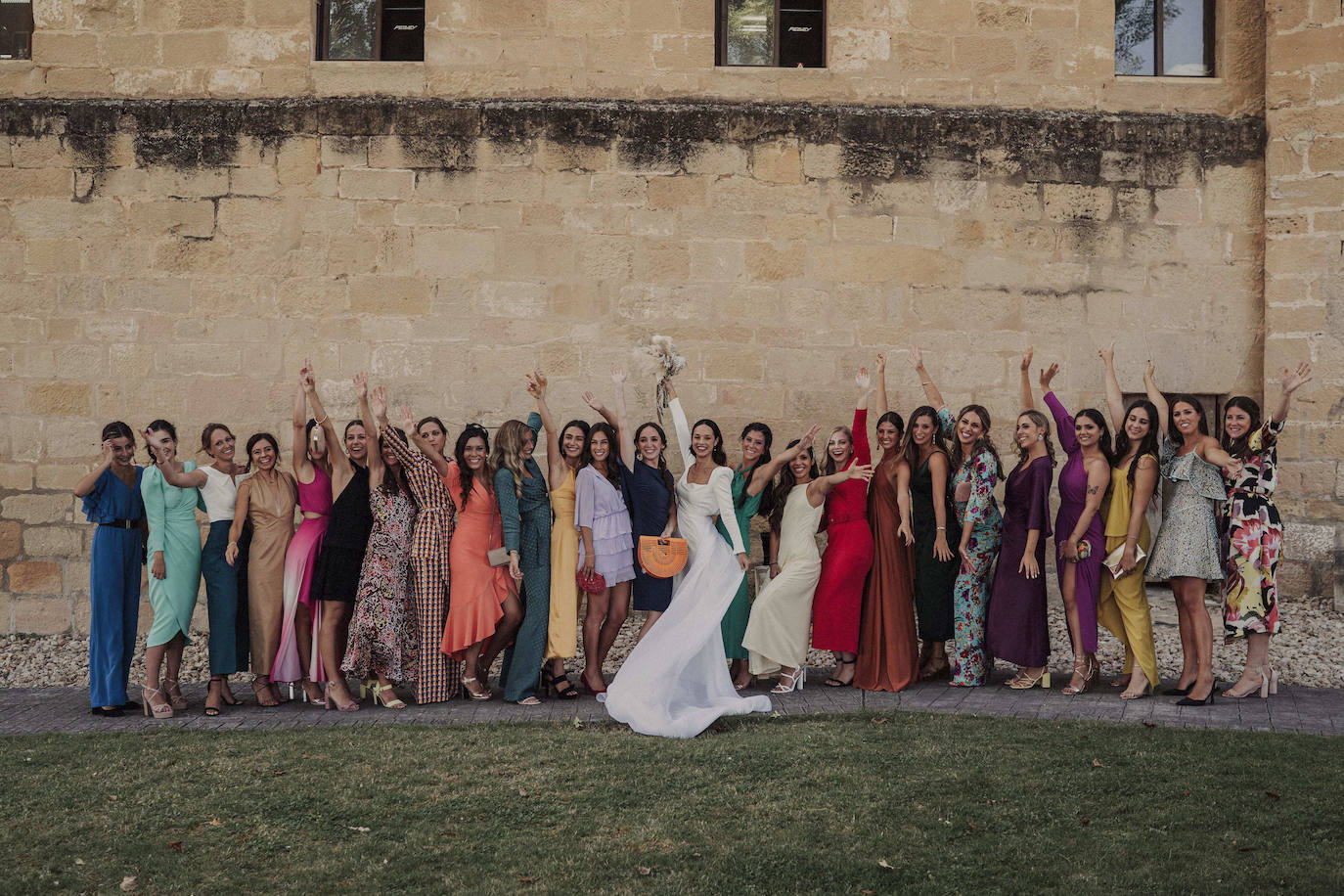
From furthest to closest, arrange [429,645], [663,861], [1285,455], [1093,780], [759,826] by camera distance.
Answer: [1285,455], [429,645], [1093,780], [759,826], [663,861]

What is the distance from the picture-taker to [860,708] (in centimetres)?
686

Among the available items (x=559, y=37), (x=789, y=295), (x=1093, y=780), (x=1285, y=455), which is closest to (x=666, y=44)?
(x=559, y=37)

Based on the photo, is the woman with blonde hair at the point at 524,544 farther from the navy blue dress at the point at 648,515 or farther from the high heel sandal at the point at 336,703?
the high heel sandal at the point at 336,703

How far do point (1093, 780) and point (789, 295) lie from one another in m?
5.40

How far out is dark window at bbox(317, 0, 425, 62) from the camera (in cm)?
1006

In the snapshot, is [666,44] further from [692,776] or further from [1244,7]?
[692,776]

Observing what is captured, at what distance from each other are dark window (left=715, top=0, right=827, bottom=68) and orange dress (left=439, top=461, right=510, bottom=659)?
470cm

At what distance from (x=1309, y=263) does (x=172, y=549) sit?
28.2 feet

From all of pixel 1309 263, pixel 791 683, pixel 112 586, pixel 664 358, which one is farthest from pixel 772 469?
pixel 1309 263

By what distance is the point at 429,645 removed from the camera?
23.7 ft

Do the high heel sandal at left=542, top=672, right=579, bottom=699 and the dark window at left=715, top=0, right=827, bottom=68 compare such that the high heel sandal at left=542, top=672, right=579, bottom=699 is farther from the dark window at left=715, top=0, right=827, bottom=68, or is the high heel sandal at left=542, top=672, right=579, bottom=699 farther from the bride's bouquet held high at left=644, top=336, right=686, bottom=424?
the dark window at left=715, top=0, right=827, bottom=68

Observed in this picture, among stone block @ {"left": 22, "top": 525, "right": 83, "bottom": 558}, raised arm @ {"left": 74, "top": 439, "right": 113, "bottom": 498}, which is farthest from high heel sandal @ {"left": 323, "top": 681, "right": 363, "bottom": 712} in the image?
stone block @ {"left": 22, "top": 525, "right": 83, "bottom": 558}

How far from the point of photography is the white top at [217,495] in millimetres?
7375

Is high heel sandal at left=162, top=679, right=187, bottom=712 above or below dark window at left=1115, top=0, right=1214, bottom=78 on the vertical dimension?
below
